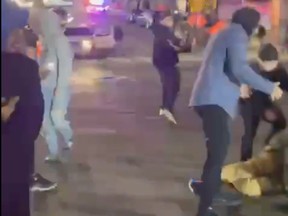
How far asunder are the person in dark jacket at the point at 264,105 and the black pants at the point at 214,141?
2.55ft

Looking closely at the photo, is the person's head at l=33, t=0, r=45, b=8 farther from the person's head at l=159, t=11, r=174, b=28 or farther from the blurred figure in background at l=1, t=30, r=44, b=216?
the blurred figure in background at l=1, t=30, r=44, b=216

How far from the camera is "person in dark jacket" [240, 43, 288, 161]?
5.20 m

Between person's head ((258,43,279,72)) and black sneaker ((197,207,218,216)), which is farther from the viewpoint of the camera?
person's head ((258,43,279,72))

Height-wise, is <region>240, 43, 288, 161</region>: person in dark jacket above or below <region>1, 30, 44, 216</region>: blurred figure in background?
below

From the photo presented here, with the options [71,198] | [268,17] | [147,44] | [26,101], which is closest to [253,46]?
[268,17]

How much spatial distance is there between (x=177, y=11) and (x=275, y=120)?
3.60ft

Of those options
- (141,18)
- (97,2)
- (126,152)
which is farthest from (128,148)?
(97,2)

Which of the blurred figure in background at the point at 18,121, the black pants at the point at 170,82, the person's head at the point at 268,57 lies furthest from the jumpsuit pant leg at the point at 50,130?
the blurred figure in background at the point at 18,121

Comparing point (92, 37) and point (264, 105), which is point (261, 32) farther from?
point (92, 37)

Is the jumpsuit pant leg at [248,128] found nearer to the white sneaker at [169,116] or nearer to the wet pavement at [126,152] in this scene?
the wet pavement at [126,152]

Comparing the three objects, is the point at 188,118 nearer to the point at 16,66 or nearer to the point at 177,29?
the point at 177,29

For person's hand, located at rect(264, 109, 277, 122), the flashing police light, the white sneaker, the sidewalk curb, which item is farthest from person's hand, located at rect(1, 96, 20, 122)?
the white sneaker

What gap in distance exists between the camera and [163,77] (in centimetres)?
575

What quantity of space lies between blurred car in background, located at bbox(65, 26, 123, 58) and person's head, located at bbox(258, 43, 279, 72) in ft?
2.91
